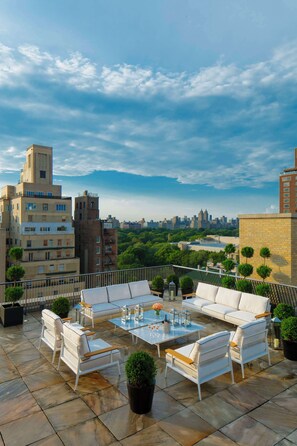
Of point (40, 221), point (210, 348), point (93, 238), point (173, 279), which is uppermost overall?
point (40, 221)

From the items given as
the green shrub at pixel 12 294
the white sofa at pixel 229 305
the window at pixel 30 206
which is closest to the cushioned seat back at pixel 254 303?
the white sofa at pixel 229 305

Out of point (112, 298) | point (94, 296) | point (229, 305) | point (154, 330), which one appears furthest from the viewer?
point (112, 298)

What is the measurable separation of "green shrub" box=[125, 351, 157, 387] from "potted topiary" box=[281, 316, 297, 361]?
9.39 feet

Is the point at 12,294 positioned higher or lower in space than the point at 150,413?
higher

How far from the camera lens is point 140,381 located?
3.38 metres

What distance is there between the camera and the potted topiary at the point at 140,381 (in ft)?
11.1

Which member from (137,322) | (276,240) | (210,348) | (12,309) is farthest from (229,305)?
(276,240)

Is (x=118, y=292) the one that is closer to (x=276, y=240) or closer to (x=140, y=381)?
(x=140, y=381)

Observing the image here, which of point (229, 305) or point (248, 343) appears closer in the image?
point (248, 343)

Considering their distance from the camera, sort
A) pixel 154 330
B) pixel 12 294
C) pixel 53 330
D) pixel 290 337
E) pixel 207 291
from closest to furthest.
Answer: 1. pixel 53 330
2. pixel 290 337
3. pixel 154 330
4. pixel 12 294
5. pixel 207 291

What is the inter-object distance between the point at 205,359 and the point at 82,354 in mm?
1786

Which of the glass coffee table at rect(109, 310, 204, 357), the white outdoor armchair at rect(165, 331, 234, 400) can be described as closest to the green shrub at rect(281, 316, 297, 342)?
the white outdoor armchair at rect(165, 331, 234, 400)

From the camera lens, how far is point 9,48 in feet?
31.3

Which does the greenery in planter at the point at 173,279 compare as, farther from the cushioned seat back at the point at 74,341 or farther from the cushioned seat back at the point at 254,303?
the cushioned seat back at the point at 74,341
